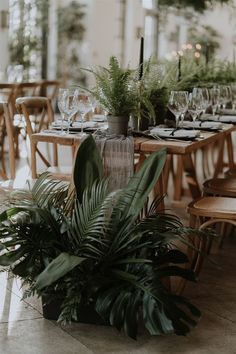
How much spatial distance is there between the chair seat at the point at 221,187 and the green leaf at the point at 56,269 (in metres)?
1.60

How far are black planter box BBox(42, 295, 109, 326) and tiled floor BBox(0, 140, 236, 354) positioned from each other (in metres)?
0.03

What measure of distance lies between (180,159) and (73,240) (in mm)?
2809

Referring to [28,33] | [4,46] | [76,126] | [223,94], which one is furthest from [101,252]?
[28,33]

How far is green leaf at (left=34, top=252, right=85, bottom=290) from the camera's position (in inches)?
117

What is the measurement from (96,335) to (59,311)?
0.74ft

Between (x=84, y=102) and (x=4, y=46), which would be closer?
(x=84, y=102)

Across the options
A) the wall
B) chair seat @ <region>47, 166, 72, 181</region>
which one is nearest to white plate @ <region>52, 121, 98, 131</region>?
chair seat @ <region>47, 166, 72, 181</region>

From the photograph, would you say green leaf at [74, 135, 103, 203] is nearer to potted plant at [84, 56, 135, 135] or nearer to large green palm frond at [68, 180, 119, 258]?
large green palm frond at [68, 180, 119, 258]

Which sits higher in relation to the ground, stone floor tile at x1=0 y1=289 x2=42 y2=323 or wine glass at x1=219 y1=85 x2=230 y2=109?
wine glass at x1=219 y1=85 x2=230 y2=109

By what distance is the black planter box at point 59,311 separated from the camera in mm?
3225

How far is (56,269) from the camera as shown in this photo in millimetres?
2984

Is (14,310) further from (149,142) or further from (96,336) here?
(149,142)

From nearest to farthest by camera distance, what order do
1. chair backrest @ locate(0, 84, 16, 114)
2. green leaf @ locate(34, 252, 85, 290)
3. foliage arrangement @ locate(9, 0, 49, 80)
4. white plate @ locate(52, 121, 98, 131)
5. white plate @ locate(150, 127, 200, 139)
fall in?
green leaf @ locate(34, 252, 85, 290) < white plate @ locate(150, 127, 200, 139) < white plate @ locate(52, 121, 98, 131) < chair backrest @ locate(0, 84, 16, 114) < foliage arrangement @ locate(9, 0, 49, 80)

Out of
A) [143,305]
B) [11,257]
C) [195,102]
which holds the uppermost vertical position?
[195,102]
